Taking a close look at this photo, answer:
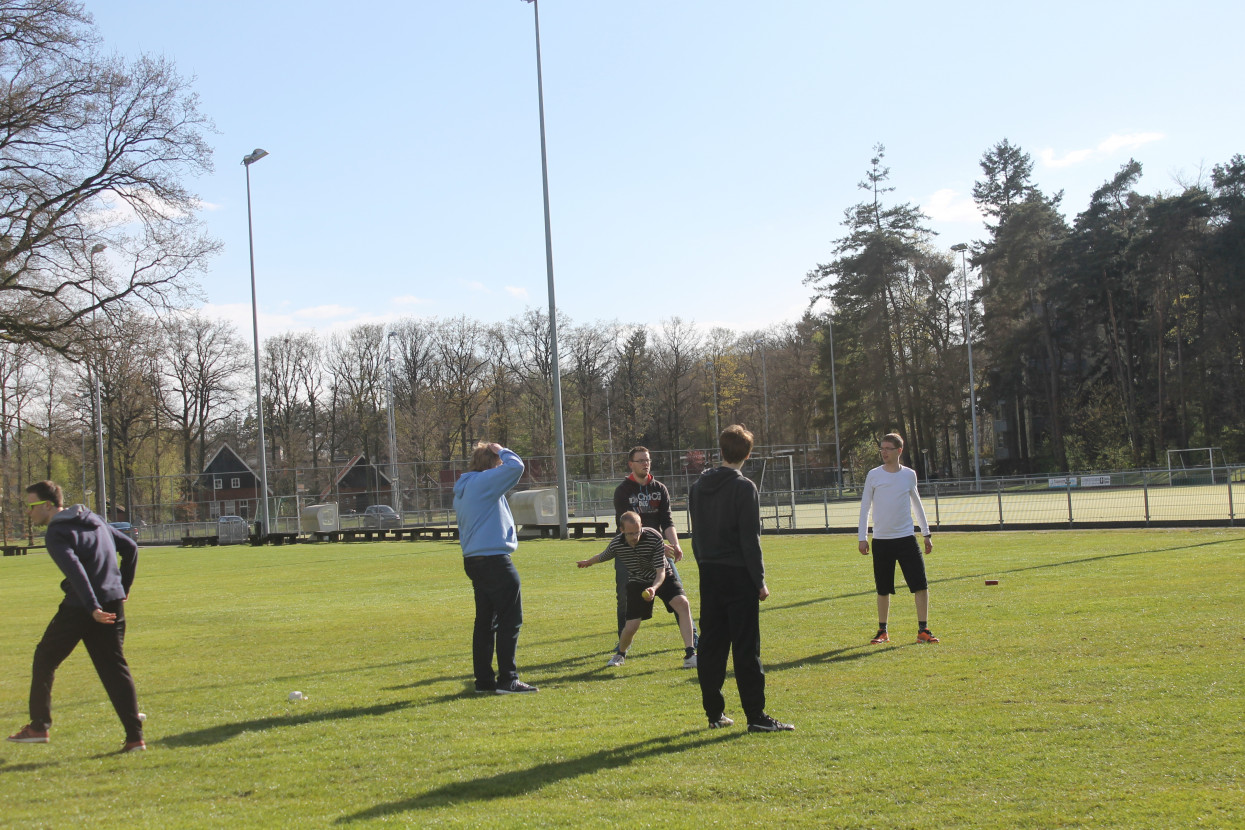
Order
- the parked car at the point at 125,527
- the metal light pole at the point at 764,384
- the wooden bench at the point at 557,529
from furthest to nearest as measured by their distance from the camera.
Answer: the metal light pole at the point at 764,384
the wooden bench at the point at 557,529
the parked car at the point at 125,527

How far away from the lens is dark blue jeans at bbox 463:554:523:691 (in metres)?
7.95

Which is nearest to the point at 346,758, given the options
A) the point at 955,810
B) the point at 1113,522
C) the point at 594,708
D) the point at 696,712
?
the point at 594,708

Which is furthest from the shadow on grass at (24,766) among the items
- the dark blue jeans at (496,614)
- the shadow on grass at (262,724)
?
the dark blue jeans at (496,614)

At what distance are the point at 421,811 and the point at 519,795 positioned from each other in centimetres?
50

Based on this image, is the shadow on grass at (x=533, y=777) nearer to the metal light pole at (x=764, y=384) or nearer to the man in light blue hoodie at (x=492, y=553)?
the man in light blue hoodie at (x=492, y=553)

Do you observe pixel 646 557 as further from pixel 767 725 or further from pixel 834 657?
pixel 767 725

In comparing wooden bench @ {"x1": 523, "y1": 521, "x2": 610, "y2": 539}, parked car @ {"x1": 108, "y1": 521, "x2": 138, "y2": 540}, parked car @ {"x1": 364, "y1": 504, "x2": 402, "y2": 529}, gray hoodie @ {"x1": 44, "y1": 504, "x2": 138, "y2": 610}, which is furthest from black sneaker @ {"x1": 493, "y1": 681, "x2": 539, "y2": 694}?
parked car @ {"x1": 364, "y1": 504, "x2": 402, "y2": 529}

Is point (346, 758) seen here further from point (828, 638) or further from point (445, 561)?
point (445, 561)

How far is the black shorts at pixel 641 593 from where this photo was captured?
874 cm

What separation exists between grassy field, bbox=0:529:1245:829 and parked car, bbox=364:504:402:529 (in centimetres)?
3111

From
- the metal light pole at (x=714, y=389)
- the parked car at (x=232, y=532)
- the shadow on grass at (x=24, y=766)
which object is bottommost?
the parked car at (x=232, y=532)

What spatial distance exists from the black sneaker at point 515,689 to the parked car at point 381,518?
1442 inches

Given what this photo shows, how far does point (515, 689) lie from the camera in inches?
317

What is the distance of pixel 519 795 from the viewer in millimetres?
5180
